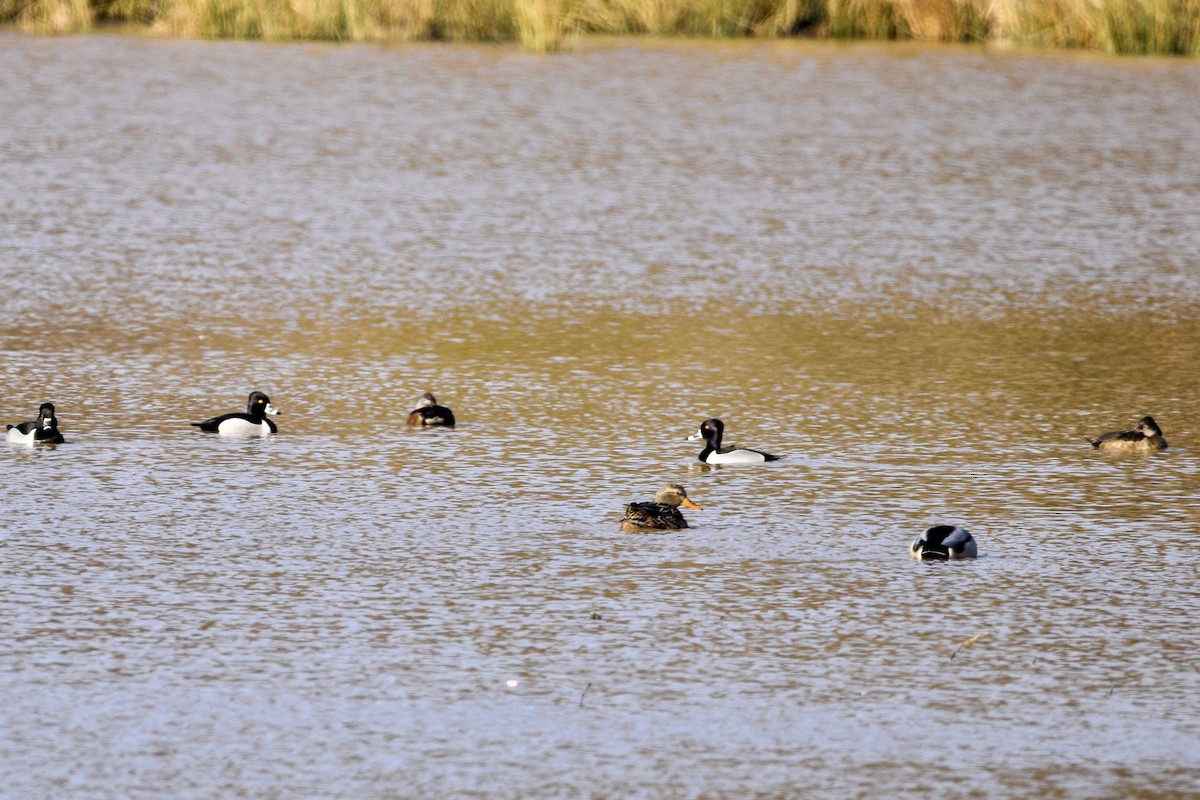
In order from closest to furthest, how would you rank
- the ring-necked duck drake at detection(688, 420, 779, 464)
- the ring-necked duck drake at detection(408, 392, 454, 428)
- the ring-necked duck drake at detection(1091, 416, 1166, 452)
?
the ring-necked duck drake at detection(688, 420, 779, 464)
the ring-necked duck drake at detection(1091, 416, 1166, 452)
the ring-necked duck drake at detection(408, 392, 454, 428)

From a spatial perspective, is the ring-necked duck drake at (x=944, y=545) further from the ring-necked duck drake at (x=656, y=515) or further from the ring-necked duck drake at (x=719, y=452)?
the ring-necked duck drake at (x=719, y=452)

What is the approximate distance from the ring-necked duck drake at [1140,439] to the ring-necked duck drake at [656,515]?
8.54ft

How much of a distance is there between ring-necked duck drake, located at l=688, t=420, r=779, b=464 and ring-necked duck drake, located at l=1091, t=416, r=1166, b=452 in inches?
68.9

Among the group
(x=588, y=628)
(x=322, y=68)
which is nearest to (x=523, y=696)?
(x=588, y=628)

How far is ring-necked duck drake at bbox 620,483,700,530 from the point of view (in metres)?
8.85

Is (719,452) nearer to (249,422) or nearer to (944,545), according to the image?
(944,545)

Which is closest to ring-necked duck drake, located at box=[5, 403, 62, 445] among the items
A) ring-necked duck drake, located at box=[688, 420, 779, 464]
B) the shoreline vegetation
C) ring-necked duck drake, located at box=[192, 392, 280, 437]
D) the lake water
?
the lake water

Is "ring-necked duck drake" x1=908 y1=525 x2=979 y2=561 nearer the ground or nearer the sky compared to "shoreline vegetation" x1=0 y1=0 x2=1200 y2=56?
nearer the ground

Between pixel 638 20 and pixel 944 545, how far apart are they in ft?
69.7

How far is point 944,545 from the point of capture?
8.46 meters

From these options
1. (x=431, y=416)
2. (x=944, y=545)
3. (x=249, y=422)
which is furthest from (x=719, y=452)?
(x=249, y=422)

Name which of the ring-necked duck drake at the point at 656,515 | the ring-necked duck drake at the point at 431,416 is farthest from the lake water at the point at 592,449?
the ring-necked duck drake at the point at 431,416

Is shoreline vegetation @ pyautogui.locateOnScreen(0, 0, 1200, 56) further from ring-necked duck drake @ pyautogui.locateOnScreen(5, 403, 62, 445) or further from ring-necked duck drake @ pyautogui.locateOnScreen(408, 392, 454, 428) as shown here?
ring-necked duck drake @ pyautogui.locateOnScreen(5, 403, 62, 445)

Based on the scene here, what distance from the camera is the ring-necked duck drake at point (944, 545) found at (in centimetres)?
846
